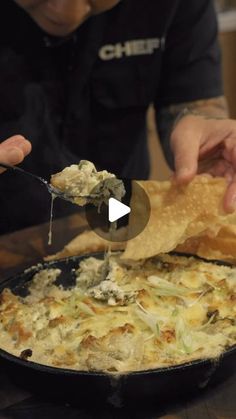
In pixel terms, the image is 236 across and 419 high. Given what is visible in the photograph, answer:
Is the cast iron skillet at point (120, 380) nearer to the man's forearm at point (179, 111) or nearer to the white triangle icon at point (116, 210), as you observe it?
the white triangle icon at point (116, 210)

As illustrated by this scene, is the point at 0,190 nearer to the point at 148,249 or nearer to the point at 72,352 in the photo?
the point at 148,249

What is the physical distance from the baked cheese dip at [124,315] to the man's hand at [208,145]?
11.2 inches

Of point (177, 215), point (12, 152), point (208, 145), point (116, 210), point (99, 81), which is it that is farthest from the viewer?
point (99, 81)

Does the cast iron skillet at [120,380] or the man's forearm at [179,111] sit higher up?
the cast iron skillet at [120,380]

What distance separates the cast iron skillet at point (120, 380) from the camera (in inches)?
37.1

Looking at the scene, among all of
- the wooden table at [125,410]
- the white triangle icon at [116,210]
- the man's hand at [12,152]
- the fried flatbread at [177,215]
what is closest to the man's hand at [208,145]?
the fried flatbread at [177,215]

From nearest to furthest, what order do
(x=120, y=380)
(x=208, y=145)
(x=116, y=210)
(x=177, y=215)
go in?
(x=120, y=380) → (x=116, y=210) → (x=177, y=215) → (x=208, y=145)

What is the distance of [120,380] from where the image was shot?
0.94 metres

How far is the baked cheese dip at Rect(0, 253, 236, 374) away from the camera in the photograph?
3.36 ft

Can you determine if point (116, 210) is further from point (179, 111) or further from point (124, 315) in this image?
point (179, 111)

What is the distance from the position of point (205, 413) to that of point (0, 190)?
906 mm

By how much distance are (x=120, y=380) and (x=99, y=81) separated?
1179 mm
